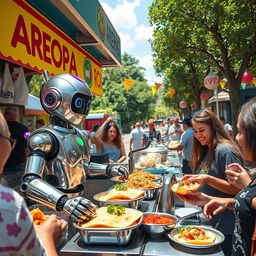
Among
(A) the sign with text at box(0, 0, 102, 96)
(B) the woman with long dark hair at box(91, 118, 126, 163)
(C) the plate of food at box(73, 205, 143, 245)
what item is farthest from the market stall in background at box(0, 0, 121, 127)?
(C) the plate of food at box(73, 205, 143, 245)

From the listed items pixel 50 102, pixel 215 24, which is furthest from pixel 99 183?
pixel 215 24

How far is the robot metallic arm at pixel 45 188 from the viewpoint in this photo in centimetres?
167

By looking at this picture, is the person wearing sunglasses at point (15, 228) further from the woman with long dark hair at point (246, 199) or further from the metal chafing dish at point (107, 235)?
the woman with long dark hair at point (246, 199)

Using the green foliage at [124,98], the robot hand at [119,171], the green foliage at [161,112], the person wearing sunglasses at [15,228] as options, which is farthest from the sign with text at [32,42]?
the green foliage at [161,112]

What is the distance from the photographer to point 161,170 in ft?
12.1

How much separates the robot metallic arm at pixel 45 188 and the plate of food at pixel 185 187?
0.73m

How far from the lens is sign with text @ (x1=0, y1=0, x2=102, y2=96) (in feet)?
8.49

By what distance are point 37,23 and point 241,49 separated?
7355 mm

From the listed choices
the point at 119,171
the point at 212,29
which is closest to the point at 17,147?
the point at 119,171

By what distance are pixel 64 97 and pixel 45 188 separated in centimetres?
85

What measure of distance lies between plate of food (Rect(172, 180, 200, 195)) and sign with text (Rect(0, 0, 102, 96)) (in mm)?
2125

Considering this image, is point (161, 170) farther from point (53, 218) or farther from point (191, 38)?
point (191, 38)

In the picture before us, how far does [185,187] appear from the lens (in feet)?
6.87

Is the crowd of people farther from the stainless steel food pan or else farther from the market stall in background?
the market stall in background
